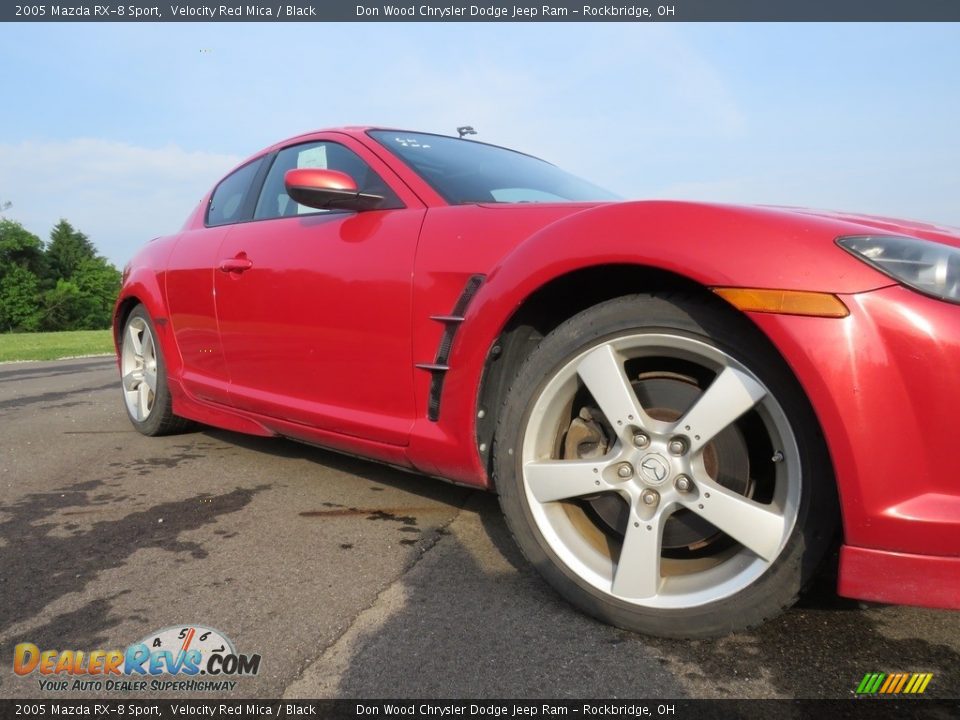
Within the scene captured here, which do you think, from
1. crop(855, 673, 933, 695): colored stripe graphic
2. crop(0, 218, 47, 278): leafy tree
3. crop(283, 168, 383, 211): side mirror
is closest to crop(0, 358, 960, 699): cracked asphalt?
crop(855, 673, 933, 695): colored stripe graphic

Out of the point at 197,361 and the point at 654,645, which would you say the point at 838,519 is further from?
the point at 197,361

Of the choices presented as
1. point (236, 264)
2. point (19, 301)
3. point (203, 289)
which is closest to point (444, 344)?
point (236, 264)

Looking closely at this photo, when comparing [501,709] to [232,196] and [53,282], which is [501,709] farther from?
[53,282]

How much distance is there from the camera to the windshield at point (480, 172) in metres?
2.40

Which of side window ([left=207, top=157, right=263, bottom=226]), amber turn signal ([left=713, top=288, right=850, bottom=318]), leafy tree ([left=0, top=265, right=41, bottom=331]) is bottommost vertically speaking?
leafy tree ([left=0, top=265, right=41, bottom=331])

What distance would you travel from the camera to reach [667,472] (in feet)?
5.18

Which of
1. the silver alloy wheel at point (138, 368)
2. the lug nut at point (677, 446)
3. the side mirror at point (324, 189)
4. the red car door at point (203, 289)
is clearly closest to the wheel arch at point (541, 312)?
the lug nut at point (677, 446)

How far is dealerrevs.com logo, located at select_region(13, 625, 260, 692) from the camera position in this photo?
56.7 inches

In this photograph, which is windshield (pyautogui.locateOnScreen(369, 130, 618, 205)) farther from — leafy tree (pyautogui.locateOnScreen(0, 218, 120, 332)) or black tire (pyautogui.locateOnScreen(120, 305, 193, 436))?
leafy tree (pyautogui.locateOnScreen(0, 218, 120, 332))

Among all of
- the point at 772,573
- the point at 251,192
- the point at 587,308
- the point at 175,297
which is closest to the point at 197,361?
the point at 175,297

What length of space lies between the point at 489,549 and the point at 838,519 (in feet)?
3.52

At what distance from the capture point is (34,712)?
1347mm

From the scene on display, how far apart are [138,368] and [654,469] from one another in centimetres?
346

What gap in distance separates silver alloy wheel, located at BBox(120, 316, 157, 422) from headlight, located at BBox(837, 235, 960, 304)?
3.58 m
